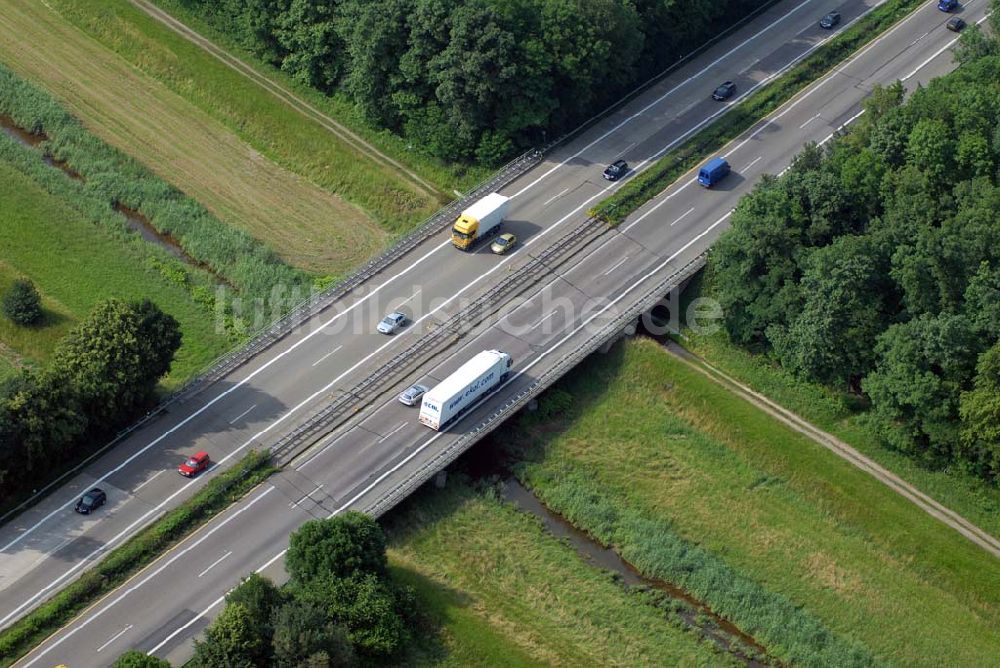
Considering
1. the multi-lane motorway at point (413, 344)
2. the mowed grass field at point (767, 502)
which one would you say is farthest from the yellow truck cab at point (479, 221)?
the mowed grass field at point (767, 502)

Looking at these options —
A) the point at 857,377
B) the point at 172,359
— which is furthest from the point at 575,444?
the point at 172,359

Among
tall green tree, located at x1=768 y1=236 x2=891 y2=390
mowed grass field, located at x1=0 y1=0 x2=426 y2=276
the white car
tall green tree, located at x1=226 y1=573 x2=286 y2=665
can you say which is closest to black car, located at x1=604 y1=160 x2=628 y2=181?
mowed grass field, located at x1=0 y1=0 x2=426 y2=276

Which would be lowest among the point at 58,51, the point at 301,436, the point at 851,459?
the point at 851,459

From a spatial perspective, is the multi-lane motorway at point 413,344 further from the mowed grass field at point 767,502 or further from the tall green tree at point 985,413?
the tall green tree at point 985,413

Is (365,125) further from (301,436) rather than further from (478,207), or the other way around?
(301,436)

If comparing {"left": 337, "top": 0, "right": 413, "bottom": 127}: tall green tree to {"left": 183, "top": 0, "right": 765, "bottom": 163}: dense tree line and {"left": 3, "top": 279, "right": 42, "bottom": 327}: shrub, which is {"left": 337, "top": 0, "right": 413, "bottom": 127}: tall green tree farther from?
{"left": 3, "top": 279, "right": 42, "bottom": 327}: shrub

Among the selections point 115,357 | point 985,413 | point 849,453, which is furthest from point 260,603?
point 985,413

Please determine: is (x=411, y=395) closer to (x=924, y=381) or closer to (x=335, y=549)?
(x=335, y=549)

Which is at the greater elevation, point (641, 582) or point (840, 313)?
point (840, 313)
